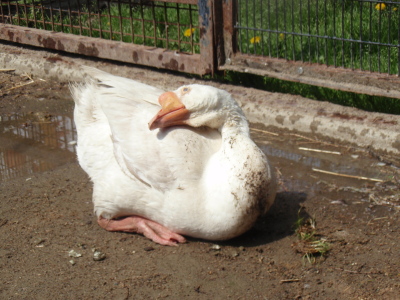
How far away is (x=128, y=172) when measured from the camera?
12.0 ft

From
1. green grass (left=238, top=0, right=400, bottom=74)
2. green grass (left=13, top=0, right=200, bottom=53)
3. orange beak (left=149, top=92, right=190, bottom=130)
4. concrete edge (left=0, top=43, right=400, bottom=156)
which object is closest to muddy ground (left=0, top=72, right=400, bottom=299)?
concrete edge (left=0, top=43, right=400, bottom=156)

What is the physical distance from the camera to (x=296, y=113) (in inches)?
207

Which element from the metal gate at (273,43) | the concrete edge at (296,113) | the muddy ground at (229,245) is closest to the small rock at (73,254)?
the muddy ground at (229,245)

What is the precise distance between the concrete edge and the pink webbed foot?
6.57 ft

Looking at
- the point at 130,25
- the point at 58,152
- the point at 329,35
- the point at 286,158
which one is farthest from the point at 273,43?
the point at 58,152

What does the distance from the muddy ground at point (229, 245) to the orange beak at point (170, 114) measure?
72 centimetres

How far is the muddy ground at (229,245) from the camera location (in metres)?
3.16

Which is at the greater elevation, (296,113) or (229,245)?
(296,113)

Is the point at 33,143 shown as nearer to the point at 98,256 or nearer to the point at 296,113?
the point at 98,256

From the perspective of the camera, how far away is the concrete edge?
485cm

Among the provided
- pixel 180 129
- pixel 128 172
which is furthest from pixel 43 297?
pixel 180 129

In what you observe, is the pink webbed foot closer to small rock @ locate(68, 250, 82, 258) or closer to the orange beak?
small rock @ locate(68, 250, 82, 258)

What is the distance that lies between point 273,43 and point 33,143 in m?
2.72

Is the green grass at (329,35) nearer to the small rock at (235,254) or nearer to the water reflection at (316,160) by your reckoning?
the water reflection at (316,160)
